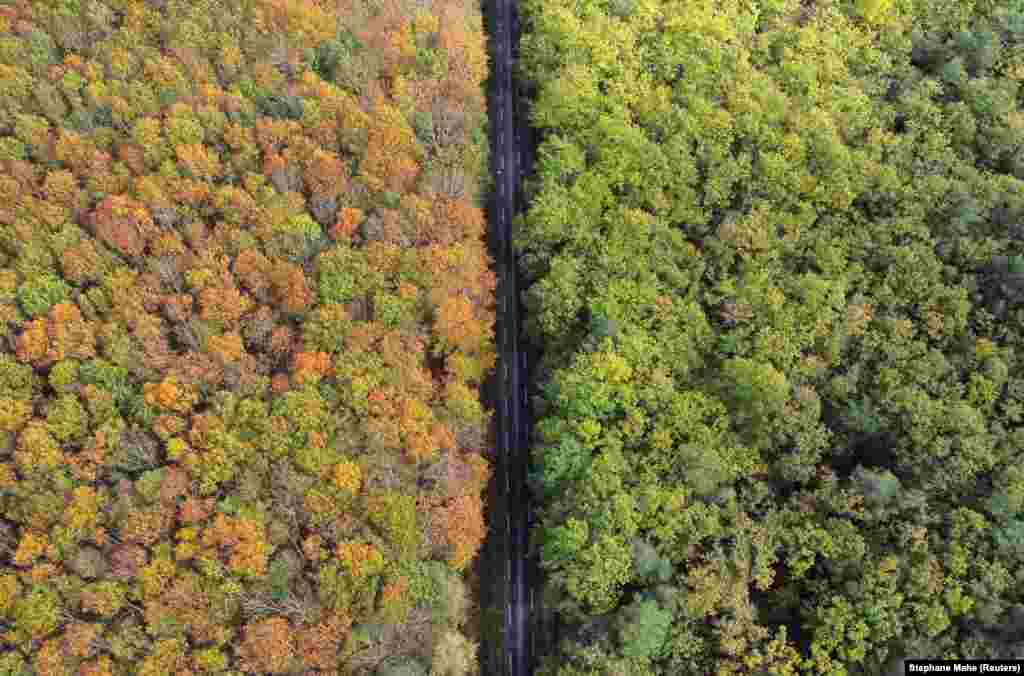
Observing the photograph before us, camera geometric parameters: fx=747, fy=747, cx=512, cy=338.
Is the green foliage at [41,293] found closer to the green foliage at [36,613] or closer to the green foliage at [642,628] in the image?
the green foliage at [36,613]

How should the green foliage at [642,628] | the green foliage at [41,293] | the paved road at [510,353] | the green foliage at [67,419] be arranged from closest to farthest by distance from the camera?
the green foliage at [642,628], the green foliage at [67,419], the green foliage at [41,293], the paved road at [510,353]

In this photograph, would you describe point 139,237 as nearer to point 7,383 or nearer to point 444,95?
point 7,383


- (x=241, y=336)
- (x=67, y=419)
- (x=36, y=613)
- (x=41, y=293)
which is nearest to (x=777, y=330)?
(x=241, y=336)

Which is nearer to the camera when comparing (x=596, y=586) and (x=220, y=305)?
(x=596, y=586)

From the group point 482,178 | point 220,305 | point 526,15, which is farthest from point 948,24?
Answer: point 220,305

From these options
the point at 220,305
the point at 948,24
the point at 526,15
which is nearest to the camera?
the point at 220,305

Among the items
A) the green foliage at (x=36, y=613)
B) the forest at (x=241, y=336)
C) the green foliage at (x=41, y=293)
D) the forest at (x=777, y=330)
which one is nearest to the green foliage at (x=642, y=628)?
the forest at (x=777, y=330)
